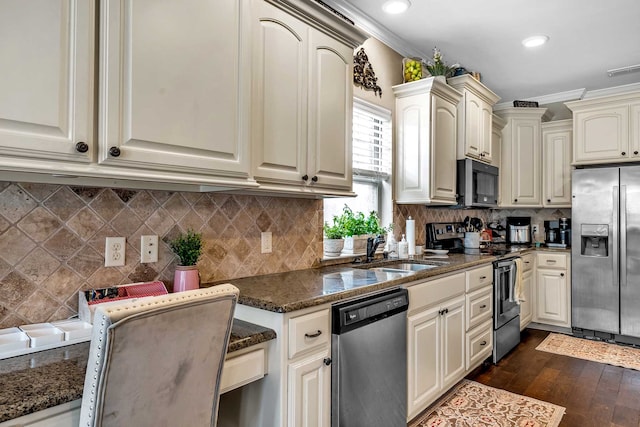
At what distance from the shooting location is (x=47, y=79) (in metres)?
1.10

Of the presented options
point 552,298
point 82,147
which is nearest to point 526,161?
point 552,298

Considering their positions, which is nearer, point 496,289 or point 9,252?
point 9,252

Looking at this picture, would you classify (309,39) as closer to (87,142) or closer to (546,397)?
(87,142)

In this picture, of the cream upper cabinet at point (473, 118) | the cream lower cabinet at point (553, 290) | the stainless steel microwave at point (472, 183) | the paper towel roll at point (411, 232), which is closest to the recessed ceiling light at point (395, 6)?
the cream upper cabinet at point (473, 118)

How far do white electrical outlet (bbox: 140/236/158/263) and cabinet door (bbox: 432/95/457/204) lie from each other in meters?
2.19

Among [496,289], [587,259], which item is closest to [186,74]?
[496,289]

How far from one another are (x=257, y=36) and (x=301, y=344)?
1.35m

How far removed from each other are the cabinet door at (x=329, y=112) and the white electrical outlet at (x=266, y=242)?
1.45ft

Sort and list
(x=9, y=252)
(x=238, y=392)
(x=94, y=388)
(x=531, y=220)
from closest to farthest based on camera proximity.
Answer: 1. (x=94, y=388)
2. (x=9, y=252)
3. (x=238, y=392)
4. (x=531, y=220)

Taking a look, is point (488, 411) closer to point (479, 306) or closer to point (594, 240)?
point (479, 306)

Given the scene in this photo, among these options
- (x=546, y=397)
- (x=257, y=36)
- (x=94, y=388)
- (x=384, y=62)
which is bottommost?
(x=546, y=397)

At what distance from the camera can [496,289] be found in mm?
3252

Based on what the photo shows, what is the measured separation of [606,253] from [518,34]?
7.76ft

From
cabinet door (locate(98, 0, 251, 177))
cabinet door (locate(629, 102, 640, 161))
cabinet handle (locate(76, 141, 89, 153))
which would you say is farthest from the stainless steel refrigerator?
cabinet handle (locate(76, 141, 89, 153))
